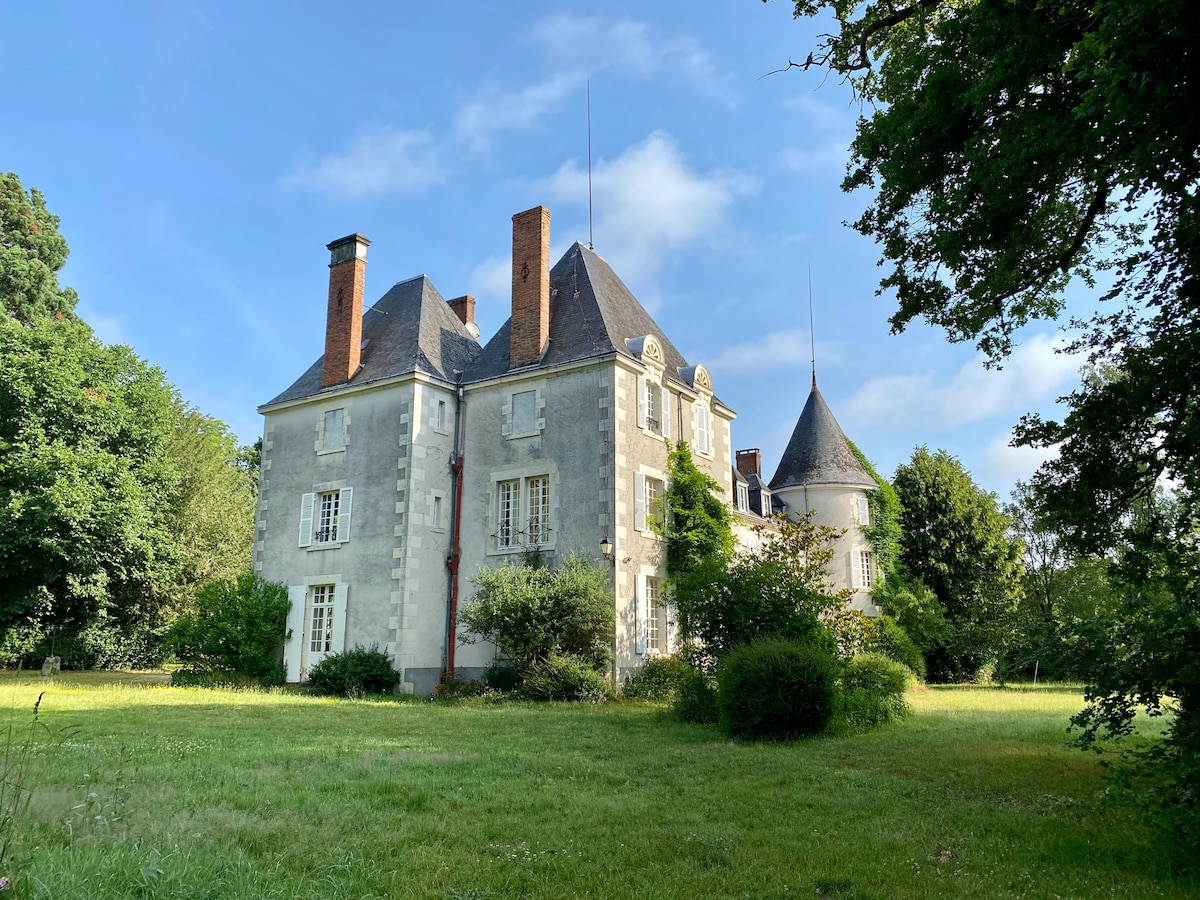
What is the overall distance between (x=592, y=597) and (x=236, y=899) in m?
12.8

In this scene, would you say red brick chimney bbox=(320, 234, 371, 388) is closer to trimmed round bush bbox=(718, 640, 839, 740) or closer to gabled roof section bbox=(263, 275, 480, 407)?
gabled roof section bbox=(263, 275, 480, 407)

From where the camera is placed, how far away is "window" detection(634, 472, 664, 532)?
18.4 meters

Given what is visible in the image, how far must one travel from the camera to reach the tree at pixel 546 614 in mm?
16531

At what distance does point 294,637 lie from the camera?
19781 millimetres

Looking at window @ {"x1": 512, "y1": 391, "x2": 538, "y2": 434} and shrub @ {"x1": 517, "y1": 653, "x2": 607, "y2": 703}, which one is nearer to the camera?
shrub @ {"x1": 517, "y1": 653, "x2": 607, "y2": 703}

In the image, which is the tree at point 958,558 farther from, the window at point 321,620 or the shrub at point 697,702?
the window at point 321,620

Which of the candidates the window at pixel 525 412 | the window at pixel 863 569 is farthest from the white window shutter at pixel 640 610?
the window at pixel 863 569

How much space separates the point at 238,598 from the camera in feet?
65.2

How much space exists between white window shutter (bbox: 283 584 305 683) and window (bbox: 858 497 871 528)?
695 inches

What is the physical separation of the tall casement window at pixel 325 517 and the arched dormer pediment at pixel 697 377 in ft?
27.7

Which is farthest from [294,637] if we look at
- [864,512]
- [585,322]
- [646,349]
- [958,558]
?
[958,558]

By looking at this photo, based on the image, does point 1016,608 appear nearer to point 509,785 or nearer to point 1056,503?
point 1056,503

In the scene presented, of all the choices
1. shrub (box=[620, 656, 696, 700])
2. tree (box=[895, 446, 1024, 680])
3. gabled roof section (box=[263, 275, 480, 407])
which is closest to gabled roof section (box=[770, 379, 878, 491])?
tree (box=[895, 446, 1024, 680])

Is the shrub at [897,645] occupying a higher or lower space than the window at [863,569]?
lower
